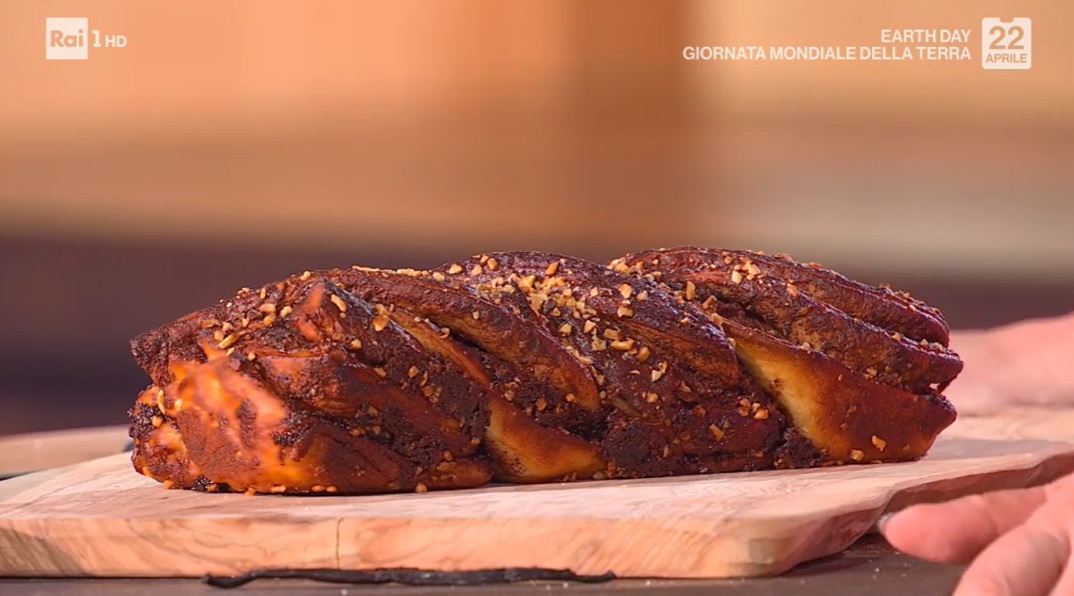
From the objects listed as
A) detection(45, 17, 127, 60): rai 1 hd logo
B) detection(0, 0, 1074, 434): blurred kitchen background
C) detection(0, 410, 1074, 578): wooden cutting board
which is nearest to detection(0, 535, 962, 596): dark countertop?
detection(0, 410, 1074, 578): wooden cutting board

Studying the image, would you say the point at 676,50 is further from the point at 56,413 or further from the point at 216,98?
the point at 56,413

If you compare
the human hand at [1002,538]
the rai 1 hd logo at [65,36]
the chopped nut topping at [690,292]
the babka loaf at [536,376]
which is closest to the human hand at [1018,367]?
the babka loaf at [536,376]

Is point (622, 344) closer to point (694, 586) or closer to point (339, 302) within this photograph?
point (339, 302)

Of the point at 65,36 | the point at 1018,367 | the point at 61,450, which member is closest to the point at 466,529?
the point at 61,450

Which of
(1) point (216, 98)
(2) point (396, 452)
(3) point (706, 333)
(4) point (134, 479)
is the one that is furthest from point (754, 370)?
(1) point (216, 98)

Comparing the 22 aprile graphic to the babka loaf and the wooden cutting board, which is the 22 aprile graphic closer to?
the babka loaf

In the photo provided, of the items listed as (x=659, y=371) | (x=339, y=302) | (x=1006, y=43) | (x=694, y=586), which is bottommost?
(x=694, y=586)

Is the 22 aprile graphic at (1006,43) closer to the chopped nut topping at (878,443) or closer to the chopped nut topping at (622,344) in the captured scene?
the chopped nut topping at (878,443)
